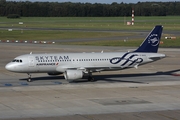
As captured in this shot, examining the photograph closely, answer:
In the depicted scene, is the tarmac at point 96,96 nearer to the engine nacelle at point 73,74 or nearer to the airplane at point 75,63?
the engine nacelle at point 73,74

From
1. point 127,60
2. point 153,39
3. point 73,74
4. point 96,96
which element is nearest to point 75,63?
point 73,74

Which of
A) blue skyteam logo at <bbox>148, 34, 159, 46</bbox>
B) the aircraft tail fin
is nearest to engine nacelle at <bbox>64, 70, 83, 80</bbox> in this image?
the aircraft tail fin

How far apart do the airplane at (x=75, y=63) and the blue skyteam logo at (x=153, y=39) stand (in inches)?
66.6

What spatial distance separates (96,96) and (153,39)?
16.8 metres

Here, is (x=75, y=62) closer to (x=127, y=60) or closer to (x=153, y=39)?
(x=127, y=60)

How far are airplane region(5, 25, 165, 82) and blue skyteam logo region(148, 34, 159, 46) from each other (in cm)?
169

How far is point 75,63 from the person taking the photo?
54.4 m

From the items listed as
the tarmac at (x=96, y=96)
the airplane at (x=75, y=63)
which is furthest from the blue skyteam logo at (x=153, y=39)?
the tarmac at (x=96, y=96)

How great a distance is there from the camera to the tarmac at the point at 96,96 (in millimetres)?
36938

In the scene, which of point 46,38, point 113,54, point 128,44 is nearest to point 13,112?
point 113,54

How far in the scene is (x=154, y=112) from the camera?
3784 cm

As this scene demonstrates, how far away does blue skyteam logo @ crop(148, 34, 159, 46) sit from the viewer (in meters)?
58.2

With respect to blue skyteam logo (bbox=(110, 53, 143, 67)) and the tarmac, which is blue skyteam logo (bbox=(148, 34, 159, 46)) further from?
the tarmac

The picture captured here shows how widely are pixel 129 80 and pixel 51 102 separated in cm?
1650
